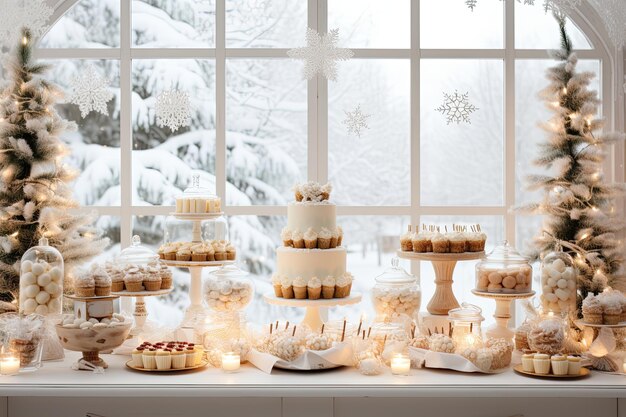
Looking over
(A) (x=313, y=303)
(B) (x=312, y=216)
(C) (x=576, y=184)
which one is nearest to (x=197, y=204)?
(B) (x=312, y=216)

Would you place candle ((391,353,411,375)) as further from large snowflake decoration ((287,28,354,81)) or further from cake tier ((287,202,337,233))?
large snowflake decoration ((287,28,354,81))

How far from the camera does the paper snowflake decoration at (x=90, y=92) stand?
184 inches

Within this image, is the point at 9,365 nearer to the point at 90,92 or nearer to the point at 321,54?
the point at 90,92

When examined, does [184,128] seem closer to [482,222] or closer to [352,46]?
[352,46]

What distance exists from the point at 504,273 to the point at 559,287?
1.03 feet

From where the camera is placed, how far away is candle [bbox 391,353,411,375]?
3.17 metres

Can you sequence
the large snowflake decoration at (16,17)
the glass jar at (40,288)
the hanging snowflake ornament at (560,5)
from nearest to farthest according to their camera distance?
the glass jar at (40,288), the large snowflake decoration at (16,17), the hanging snowflake ornament at (560,5)

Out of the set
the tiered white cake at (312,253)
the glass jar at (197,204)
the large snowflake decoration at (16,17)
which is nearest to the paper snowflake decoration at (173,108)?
the large snowflake decoration at (16,17)

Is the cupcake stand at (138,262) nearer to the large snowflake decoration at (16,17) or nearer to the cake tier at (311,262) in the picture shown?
the cake tier at (311,262)

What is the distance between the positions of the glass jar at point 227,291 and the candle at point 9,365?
0.93m

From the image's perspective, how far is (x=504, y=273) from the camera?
363 centimetres

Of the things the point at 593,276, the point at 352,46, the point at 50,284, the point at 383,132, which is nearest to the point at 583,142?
the point at 593,276

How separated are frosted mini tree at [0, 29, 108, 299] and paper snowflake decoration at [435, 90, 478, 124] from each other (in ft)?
7.69

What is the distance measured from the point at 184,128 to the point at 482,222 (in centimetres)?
208
